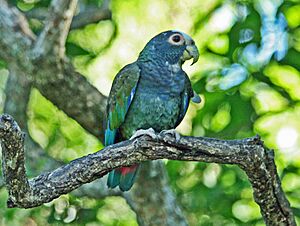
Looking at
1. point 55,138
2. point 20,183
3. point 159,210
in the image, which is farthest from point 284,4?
point 20,183

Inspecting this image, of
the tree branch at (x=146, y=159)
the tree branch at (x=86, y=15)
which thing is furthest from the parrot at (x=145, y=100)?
the tree branch at (x=86, y=15)

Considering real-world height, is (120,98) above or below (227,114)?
above

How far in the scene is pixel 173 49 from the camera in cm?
440

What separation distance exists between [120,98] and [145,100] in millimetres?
138

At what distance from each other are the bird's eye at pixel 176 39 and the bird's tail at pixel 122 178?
30.4 inches

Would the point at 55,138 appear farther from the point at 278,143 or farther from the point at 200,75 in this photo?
the point at 278,143

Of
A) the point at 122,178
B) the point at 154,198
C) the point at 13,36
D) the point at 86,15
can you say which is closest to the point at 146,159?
the point at 122,178

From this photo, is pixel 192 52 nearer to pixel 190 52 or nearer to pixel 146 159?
pixel 190 52

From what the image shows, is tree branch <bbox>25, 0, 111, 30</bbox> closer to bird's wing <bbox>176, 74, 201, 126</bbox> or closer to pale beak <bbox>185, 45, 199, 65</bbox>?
pale beak <bbox>185, 45, 199, 65</bbox>

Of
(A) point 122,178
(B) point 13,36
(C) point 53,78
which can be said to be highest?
(B) point 13,36

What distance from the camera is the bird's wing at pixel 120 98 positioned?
421 cm

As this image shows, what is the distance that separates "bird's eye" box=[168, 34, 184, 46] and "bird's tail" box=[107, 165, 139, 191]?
773 mm

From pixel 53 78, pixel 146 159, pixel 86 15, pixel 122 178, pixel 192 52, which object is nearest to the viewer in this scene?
pixel 146 159

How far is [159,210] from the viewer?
4.93 metres
